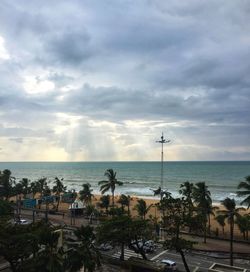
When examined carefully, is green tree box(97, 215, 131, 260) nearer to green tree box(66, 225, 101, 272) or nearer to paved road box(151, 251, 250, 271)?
green tree box(66, 225, 101, 272)

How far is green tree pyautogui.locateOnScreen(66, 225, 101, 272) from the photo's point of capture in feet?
89.7

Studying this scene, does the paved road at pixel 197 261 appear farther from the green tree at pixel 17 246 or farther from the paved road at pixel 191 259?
the green tree at pixel 17 246

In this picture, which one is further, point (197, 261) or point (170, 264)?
point (197, 261)

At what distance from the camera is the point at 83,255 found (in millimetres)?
27453

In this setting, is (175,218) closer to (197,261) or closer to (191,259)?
(197,261)

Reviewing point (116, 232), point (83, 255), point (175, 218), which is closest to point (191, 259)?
point (175, 218)

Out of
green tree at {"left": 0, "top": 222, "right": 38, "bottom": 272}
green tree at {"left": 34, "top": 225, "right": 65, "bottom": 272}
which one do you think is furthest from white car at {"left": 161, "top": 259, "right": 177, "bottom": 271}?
green tree at {"left": 0, "top": 222, "right": 38, "bottom": 272}

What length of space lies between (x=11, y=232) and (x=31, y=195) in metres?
73.2

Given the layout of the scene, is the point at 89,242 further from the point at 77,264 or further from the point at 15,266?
the point at 15,266

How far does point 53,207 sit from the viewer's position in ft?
292

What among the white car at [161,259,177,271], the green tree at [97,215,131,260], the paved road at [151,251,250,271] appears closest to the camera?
the green tree at [97,215,131,260]

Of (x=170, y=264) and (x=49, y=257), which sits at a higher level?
(x=49, y=257)

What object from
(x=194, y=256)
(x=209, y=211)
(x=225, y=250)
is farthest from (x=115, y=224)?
(x=209, y=211)

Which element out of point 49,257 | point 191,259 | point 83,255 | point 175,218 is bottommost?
point 191,259
